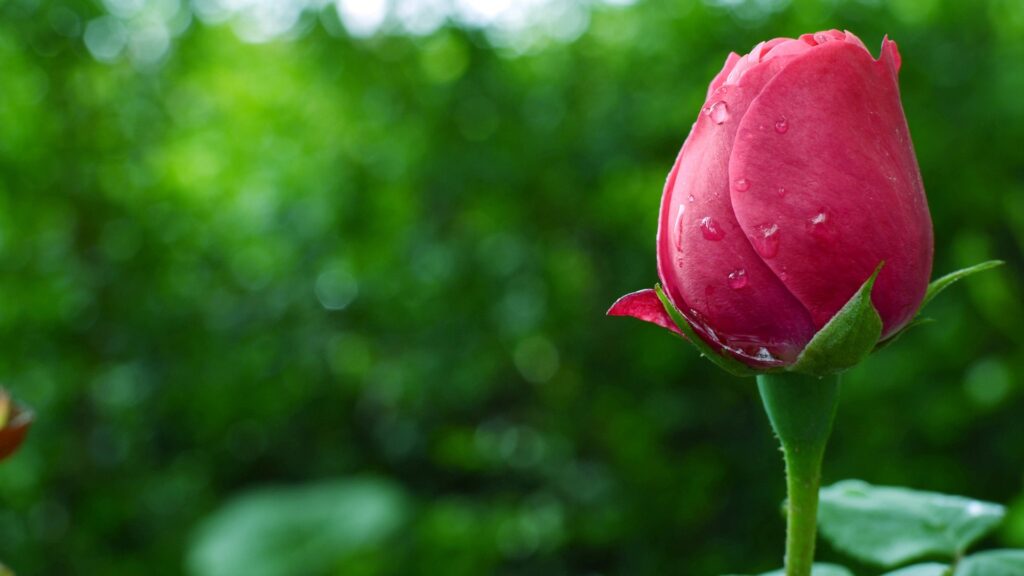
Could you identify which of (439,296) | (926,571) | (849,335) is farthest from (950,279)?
(439,296)

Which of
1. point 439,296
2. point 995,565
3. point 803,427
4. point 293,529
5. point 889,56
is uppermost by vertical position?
point 439,296

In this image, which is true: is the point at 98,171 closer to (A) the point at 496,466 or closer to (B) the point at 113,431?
(B) the point at 113,431

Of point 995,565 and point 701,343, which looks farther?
point 995,565

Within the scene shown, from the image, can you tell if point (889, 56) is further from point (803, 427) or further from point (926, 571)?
point (926, 571)

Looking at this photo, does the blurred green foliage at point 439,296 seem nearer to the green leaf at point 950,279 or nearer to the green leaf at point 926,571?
the green leaf at point 926,571

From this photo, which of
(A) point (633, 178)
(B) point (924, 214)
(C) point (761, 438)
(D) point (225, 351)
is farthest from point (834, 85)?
(D) point (225, 351)

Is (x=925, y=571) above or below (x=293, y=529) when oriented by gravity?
below

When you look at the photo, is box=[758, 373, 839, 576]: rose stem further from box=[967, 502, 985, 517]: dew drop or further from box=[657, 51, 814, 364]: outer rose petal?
box=[967, 502, 985, 517]: dew drop

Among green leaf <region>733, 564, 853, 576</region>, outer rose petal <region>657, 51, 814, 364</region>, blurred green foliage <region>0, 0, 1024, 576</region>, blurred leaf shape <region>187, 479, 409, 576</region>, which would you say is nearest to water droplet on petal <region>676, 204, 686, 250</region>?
outer rose petal <region>657, 51, 814, 364</region>
